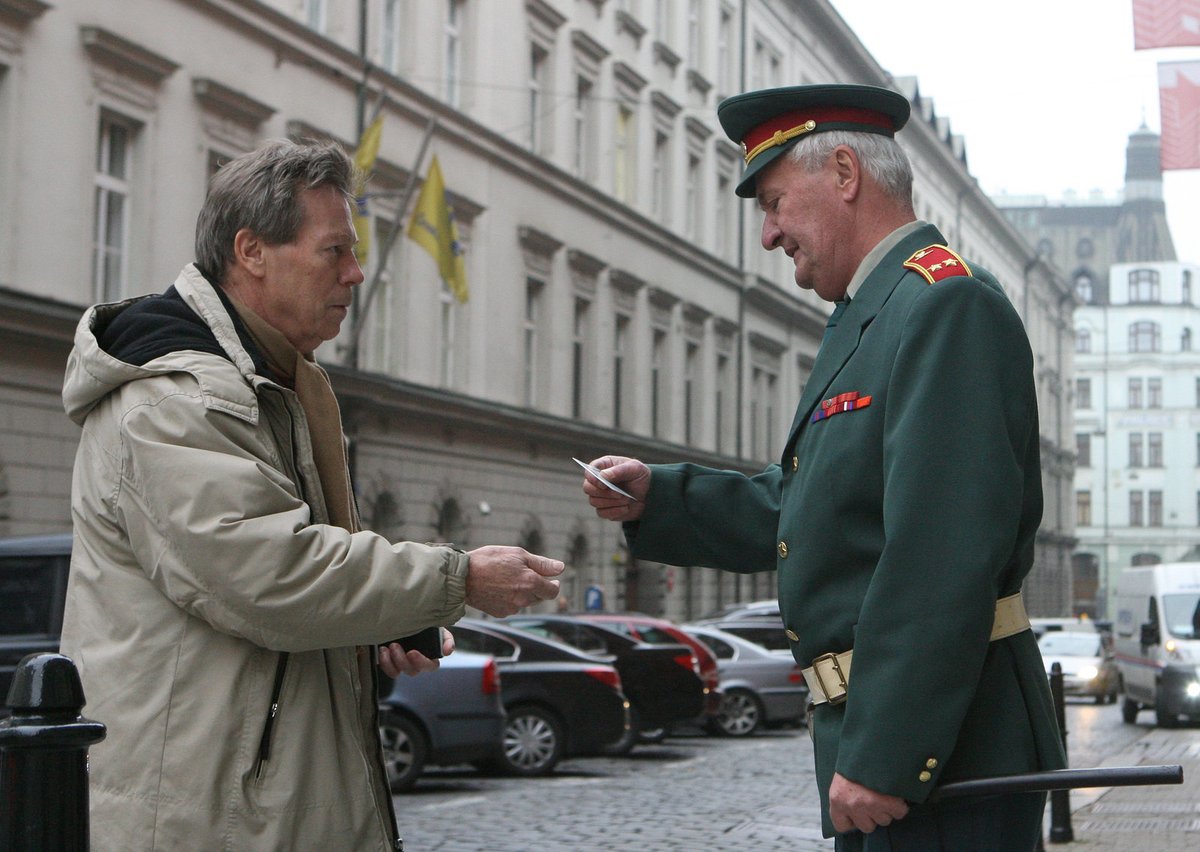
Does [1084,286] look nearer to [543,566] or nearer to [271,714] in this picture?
[543,566]

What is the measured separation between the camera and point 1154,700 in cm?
2470

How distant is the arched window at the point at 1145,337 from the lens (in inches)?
4274

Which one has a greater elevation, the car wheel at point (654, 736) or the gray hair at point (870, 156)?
the gray hair at point (870, 156)

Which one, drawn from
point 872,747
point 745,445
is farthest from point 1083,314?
point 872,747

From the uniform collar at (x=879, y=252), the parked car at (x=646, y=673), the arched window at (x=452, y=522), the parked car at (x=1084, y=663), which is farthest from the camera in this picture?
the parked car at (x=1084, y=663)

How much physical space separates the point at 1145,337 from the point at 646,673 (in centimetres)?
9640

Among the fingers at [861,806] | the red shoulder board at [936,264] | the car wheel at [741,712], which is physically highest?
the red shoulder board at [936,264]

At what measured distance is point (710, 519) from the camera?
4109mm

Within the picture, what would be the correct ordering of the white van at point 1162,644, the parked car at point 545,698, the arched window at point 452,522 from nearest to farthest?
1. the parked car at point 545,698
2. the white van at point 1162,644
3. the arched window at point 452,522

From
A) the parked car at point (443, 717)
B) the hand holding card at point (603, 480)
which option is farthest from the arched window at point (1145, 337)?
the hand holding card at point (603, 480)

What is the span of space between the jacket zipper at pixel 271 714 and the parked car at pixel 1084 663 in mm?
31022

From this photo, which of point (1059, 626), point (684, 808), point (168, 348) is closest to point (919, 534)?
point (168, 348)

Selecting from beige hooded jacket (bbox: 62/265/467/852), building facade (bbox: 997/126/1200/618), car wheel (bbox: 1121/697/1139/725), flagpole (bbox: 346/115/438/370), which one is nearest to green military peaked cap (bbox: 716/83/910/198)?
beige hooded jacket (bbox: 62/265/467/852)

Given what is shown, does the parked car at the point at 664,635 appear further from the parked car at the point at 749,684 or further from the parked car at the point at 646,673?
the parked car at the point at 749,684
